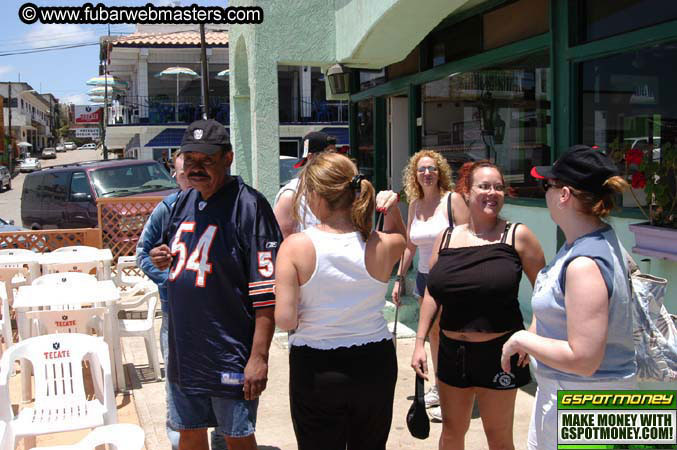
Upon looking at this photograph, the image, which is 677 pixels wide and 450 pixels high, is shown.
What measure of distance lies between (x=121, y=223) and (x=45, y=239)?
184cm

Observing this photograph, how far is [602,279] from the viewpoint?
7.38 ft

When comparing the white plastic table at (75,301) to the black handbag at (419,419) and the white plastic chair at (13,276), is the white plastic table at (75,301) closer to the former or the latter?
the white plastic chair at (13,276)

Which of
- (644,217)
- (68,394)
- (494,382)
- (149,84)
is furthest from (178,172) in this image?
(149,84)

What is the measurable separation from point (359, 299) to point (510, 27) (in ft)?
13.7

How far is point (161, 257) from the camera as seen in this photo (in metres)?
3.01

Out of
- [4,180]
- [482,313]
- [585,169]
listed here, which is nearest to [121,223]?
[482,313]

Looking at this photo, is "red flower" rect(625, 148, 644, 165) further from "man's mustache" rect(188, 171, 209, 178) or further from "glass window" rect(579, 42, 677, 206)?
"man's mustache" rect(188, 171, 209, 178)

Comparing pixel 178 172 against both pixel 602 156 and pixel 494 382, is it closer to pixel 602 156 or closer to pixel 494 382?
pixel 494 382

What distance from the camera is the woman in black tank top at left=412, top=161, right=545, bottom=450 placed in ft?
10.3

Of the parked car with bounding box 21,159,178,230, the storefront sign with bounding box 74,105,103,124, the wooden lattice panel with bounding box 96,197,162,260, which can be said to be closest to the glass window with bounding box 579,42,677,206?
the wooden lattice panel with bounding box 96,197,162,260

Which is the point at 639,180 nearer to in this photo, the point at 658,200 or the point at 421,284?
the point at 658,200

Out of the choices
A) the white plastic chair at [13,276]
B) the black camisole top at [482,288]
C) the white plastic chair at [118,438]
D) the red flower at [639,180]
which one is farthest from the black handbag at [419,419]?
the white plastic chair at [13,276]

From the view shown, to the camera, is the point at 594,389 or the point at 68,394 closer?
the point at 594,389

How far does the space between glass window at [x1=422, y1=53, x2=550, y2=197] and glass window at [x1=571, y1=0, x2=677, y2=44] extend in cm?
51
